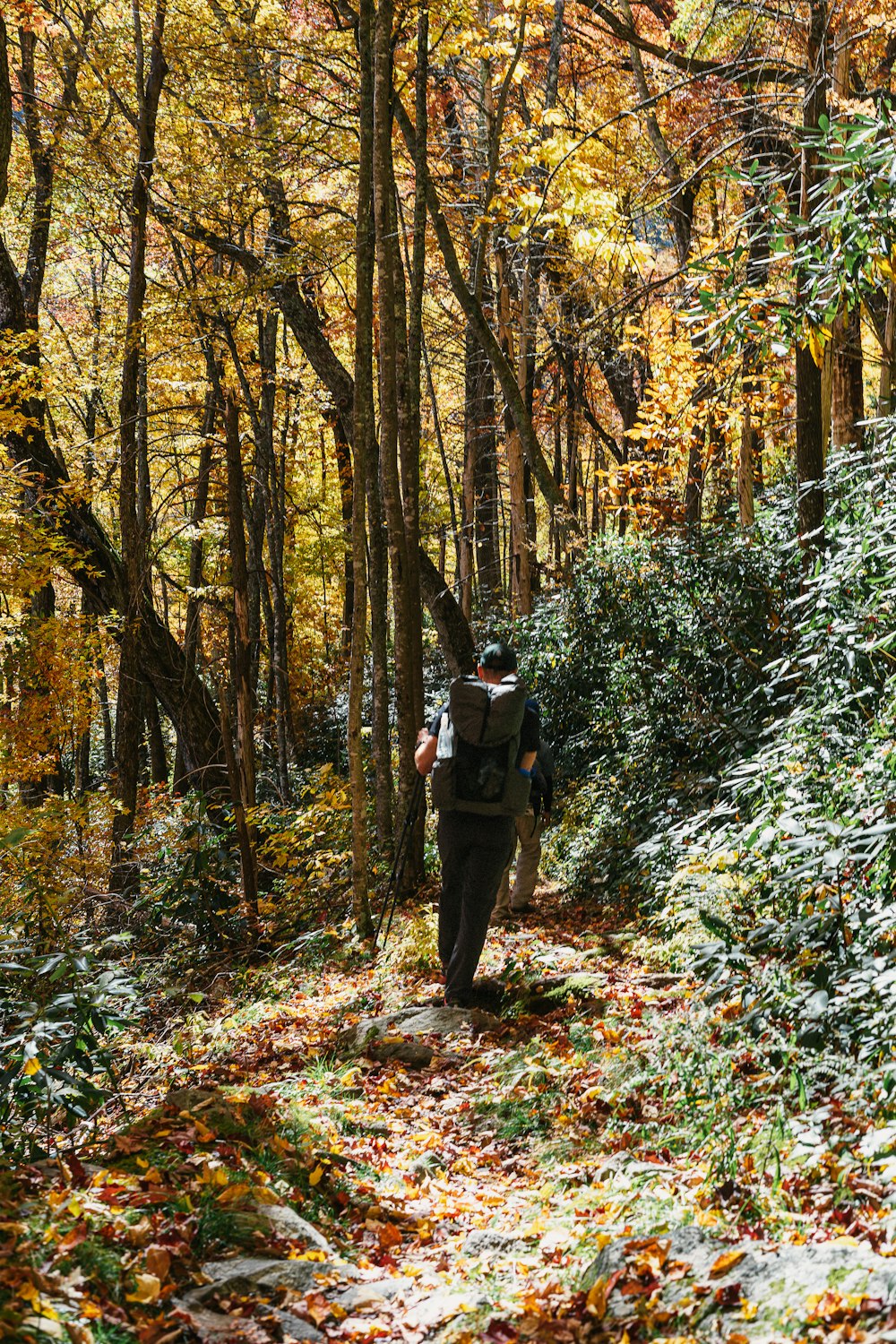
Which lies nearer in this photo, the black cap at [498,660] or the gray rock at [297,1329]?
the gray rock at [297,1329]

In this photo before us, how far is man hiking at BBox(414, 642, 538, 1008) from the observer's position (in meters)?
5.87

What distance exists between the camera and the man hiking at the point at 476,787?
587 centimetres

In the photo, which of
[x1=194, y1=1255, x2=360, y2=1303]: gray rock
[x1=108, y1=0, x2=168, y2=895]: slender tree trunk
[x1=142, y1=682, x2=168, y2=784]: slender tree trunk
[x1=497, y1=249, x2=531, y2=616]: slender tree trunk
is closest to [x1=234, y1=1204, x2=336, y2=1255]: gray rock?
[x1=194, y1=1255, x2=360, y2=1303]: gray rock

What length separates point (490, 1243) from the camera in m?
3.57

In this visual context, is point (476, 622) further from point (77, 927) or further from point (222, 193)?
point (77, 927)

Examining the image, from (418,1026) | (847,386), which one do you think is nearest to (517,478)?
(847,386)

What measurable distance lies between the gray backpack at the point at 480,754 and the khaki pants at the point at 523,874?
2.53 meters

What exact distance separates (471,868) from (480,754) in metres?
0.67

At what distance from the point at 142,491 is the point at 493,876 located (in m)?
12.9

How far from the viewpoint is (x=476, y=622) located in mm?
16406

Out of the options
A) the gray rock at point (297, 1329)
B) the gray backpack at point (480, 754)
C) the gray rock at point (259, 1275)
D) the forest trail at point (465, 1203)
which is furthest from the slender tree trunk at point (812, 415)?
the gray rock at point (297, 1329)

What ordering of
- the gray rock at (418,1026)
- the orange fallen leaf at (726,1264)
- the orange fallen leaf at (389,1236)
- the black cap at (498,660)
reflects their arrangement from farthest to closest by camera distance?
the black cap at (498,660) → the gray rock at (418,1026) → the orange fallen leaf at (389,1236) → the orange fallen leaf at (726,1264)

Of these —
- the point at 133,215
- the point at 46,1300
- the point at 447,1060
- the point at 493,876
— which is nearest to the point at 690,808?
the point at 493,876

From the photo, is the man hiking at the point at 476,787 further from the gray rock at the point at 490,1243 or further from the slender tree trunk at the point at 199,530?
the slender tree trunk at the point at 199,530
